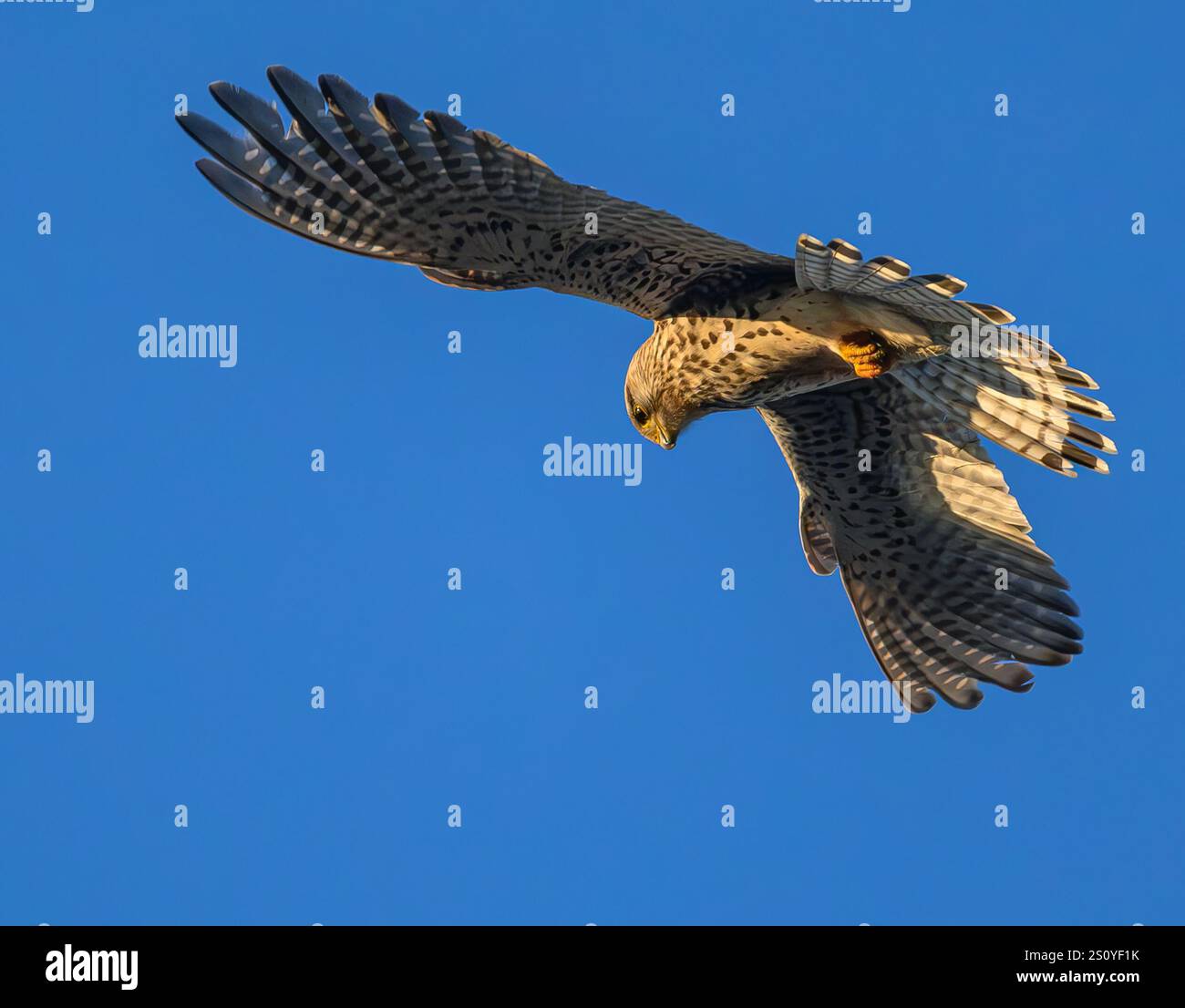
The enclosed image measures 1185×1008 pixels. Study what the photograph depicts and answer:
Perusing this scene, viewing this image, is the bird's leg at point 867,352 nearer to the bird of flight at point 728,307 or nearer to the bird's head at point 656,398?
the bird of flight at point 728,307

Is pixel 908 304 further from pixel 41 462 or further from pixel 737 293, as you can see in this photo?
pixel 41 462

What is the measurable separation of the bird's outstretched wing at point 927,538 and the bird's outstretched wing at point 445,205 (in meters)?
1.55

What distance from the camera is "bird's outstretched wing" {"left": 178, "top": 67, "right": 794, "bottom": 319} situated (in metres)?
9.72

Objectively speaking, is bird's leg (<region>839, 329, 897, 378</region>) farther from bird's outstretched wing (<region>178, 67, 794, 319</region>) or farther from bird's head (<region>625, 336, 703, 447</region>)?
bird's head (<region>625, 336, 703, 447</region>)

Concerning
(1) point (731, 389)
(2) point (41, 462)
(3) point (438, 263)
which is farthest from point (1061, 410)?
(2) point (41, 462)

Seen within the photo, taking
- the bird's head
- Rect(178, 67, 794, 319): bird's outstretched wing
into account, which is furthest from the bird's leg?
the bird's head

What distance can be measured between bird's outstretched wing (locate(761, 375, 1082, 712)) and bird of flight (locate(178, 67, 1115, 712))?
0.6 inches

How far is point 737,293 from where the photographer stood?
10.0m

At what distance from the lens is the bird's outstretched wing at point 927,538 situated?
11273 mm

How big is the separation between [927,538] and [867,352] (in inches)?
81.2

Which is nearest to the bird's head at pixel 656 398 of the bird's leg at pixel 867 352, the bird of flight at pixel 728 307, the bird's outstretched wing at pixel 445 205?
the bird of flight at pixel 728 307

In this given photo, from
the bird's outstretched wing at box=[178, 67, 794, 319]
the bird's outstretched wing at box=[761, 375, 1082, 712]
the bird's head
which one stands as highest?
the bird's outstretched wing at box=[178, 67, 794, 319]

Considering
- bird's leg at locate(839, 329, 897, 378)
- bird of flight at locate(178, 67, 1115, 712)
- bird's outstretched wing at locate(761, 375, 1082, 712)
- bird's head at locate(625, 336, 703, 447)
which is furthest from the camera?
bird's outstretched wing at locate(761, 375, 1082, 712)

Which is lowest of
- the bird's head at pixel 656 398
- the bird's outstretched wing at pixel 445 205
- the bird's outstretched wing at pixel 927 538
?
the bird's outstretched wing at pixel 927 538
